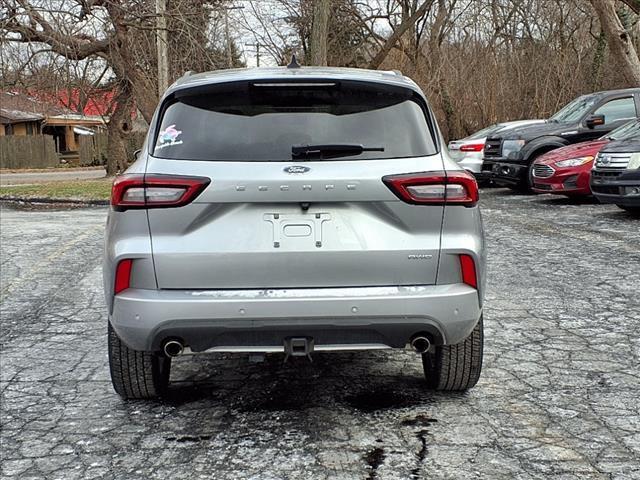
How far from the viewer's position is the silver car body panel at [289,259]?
3.42 meters

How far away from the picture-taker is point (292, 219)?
3441mm

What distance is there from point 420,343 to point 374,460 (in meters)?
0.57

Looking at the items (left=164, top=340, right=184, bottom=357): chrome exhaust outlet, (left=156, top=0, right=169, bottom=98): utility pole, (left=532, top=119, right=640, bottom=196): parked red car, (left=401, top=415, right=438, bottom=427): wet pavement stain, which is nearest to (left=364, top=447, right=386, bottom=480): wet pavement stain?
(left=401, top=415, right=438, bottom=427): wet pavement stain

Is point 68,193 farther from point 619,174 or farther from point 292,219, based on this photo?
point 292,219

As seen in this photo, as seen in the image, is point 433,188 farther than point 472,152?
No

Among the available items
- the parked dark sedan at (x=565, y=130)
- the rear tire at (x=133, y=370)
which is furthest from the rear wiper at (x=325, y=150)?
the parked dark sedan at (x=565, y=130)

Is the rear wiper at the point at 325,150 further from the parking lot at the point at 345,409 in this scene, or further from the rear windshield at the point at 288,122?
the parking lot at the point at 345,409

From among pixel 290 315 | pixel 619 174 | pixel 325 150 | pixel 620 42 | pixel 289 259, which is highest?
pixel 620 42

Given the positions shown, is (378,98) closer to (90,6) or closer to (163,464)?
(163,464)

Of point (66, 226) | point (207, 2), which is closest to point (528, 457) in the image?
point (66, 226)

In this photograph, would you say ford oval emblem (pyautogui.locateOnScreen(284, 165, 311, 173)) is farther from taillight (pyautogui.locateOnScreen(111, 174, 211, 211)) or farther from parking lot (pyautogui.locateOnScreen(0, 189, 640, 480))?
parking lot (pyautogui.locateOnScreen(0, 189, 640, 480))

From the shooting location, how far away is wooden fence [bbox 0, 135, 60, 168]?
45.6 m

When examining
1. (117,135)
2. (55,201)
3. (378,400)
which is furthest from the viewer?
(117,135)

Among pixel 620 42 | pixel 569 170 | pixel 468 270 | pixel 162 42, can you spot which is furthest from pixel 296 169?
pixel 162 42
